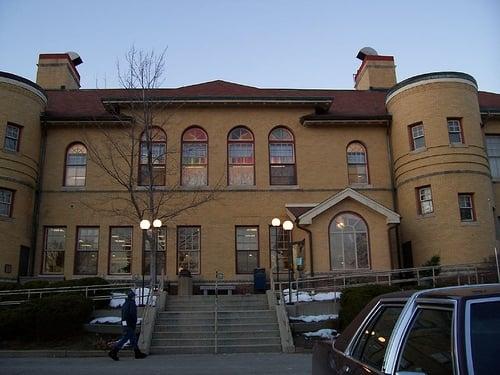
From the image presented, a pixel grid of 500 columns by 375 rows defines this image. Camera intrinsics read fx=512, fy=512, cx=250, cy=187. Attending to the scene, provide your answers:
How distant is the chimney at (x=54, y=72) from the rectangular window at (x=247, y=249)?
15991 mm

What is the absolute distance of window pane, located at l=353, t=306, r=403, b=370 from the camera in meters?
3.71

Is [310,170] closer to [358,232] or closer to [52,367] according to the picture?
[358,232]

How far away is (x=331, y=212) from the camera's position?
2256 cm

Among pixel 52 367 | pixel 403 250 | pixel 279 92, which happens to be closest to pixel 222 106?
pixel 279 92

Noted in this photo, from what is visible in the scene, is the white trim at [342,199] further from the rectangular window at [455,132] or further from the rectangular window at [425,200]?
the rectangular window at [455,132]

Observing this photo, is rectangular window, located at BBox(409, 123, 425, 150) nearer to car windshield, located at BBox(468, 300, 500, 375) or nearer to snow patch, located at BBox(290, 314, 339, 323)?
snow patch, located at BBox(290, 314, 339, 323)

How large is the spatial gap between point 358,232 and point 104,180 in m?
12.3

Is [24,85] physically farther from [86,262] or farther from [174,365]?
[174,365]

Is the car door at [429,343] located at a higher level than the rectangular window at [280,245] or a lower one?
lower

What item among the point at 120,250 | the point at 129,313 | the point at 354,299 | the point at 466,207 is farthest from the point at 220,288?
the point at 466,207

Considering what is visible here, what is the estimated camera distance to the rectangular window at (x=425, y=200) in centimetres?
2367

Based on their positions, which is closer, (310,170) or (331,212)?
(331,212)

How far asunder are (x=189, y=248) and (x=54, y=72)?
16072 millimetres

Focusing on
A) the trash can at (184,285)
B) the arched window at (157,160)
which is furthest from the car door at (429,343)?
the arched window at (157,160)
